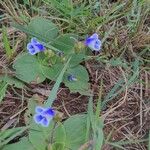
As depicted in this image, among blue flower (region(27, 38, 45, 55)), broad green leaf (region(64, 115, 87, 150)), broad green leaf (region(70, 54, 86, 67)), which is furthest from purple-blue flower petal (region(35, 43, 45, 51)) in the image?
broad green leaf (region(64, 115, 87, 150))

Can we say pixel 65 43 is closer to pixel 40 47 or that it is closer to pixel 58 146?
pixel 40 47

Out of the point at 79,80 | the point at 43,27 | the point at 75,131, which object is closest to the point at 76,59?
the point at 79,80

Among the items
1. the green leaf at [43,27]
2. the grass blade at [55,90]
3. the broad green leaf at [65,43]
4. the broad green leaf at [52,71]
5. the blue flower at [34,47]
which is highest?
the green leaf at [43,27]

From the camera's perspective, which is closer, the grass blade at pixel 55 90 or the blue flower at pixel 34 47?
the grass blade at pixel 55 90

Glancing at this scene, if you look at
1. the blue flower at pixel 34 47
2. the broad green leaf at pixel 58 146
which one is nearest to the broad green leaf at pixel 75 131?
the broad green leaf at pixel 58 146

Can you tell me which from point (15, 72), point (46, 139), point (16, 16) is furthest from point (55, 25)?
point (46, 139)

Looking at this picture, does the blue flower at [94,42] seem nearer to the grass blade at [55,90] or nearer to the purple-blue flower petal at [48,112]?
the grass blade at [55,90]
